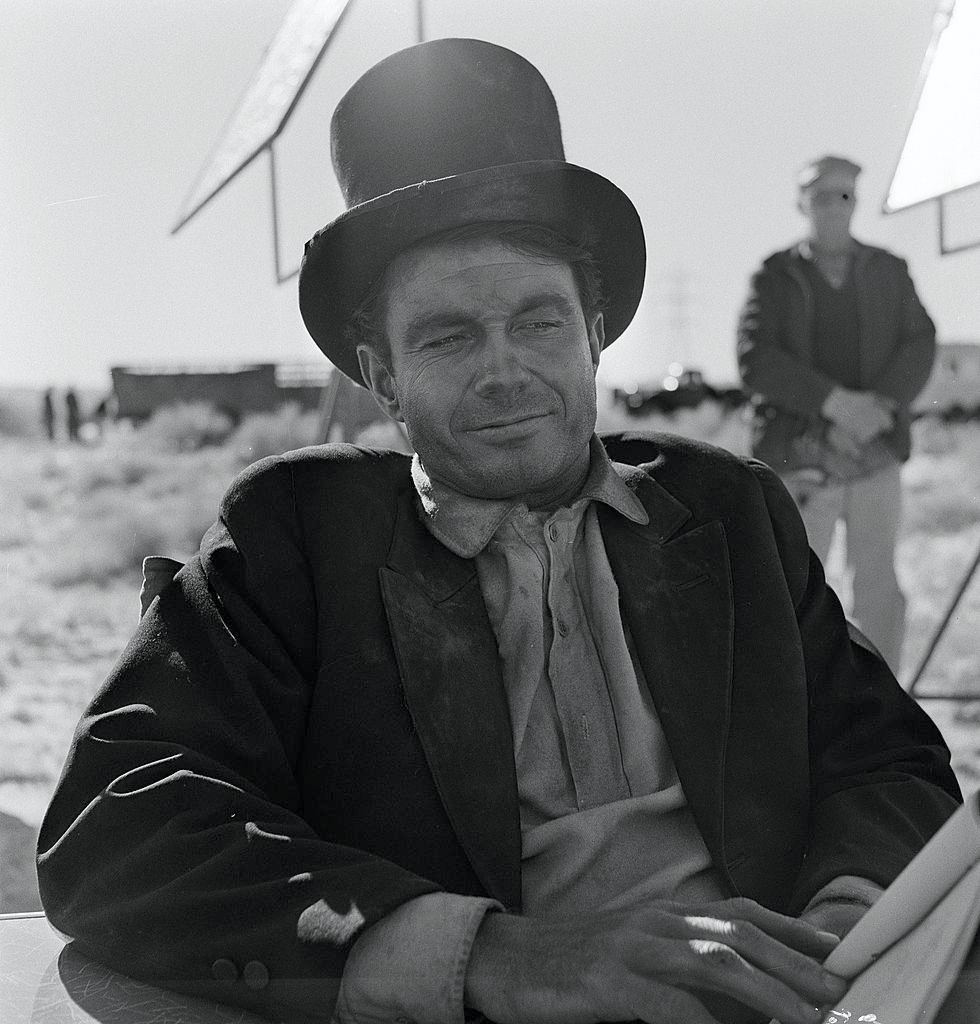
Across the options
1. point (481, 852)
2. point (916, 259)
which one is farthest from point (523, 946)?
point (916, 259)

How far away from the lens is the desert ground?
10.3ft

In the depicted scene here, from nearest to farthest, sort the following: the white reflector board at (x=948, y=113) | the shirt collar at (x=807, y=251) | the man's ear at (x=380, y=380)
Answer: the man's ear at (x=380, y=380) < the white reflector board at (x=948, y=113) < the shirt collar at (x=807, y=251)

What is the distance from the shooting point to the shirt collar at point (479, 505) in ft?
5.07

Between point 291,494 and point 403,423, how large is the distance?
18 cm

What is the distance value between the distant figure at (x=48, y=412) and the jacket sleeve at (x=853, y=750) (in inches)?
71.1

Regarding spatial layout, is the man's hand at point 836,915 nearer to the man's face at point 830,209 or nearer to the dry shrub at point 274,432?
the dry shrub at point 274,432

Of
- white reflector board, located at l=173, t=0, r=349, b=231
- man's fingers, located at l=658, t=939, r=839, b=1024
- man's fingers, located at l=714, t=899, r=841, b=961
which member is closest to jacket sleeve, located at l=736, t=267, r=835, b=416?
white reflector board, located at l=173, t=0, r=349, b=231

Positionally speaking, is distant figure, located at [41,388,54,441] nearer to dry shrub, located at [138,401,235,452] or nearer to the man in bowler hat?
dry shrub, located at [138,401,235,452]

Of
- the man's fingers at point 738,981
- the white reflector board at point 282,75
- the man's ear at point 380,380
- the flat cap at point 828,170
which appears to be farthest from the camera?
the flat cap at point 828,170

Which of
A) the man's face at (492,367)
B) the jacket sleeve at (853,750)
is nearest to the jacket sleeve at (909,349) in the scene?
the jacket sleeve at (853,750)

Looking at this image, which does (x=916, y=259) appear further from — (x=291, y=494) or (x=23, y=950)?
(x=23, y=950)

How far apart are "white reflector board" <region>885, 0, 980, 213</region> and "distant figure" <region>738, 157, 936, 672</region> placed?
963 millimetres

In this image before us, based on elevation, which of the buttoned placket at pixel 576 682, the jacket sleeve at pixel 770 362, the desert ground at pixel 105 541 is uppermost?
the jacket sleeve at pixel 770 362

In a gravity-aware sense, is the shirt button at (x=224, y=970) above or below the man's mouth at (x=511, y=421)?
below
